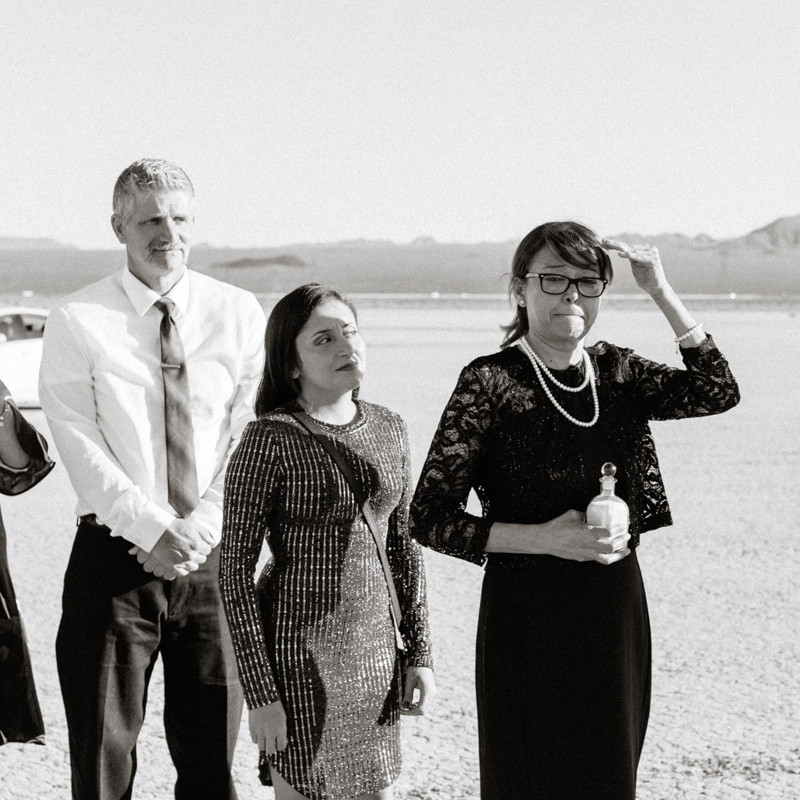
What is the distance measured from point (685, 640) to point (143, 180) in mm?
4005

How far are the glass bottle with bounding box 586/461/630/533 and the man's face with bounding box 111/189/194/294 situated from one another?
1376 mm

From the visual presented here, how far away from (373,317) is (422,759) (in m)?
43.7

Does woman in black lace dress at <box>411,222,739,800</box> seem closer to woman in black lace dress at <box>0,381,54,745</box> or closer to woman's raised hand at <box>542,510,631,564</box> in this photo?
woman's raised hand at <box>542,510,631,564</box>

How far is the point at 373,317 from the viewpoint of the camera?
4775 cm

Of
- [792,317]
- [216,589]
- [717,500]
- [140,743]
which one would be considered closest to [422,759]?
[140,743]

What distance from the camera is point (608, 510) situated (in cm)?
248

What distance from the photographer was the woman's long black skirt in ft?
8.52

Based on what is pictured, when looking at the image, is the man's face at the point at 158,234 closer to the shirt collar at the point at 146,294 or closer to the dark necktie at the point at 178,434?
the shirt collar at the point at 146,294

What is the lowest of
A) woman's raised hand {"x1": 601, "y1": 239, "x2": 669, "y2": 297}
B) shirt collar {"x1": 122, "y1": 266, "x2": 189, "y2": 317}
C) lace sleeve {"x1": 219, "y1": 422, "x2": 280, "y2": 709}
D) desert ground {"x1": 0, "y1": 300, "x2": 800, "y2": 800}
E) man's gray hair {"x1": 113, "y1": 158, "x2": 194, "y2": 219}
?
desert ground {"x1": 0, "y1": 300, "x2": 800, "y2": 800}

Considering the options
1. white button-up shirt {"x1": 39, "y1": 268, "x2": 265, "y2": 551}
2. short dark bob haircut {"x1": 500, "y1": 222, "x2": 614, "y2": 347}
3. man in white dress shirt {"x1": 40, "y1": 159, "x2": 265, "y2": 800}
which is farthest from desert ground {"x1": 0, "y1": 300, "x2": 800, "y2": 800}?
short dark bob haircut {"x1": 500, "y1": 222, "x2": 614, "y2": 347}

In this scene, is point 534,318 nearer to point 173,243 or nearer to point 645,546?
point 173,243

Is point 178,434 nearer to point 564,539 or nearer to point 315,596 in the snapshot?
point 315,596

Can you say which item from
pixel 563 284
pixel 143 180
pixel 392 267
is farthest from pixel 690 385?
pixel 392 267

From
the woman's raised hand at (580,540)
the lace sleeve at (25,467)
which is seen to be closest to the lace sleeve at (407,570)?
the woman's raised hand at (580,540)
